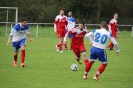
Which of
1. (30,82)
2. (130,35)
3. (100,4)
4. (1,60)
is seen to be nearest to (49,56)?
(1,60)

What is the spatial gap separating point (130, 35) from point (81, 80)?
24772 mm

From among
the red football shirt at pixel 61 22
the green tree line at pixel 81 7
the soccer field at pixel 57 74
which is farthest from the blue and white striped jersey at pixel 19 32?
the green tree line at pixel 81 7

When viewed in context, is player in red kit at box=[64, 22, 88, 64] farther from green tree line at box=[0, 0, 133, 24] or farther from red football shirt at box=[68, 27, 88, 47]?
green tree line at box=[0, 0, 133, 24]

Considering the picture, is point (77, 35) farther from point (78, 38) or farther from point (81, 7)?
point (81, 7)

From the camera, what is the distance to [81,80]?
494 inches

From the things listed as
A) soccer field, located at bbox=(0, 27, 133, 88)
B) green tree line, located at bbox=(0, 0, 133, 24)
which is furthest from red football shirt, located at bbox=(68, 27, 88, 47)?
green tree line, located at bbox=(0, 0, 133, 24)

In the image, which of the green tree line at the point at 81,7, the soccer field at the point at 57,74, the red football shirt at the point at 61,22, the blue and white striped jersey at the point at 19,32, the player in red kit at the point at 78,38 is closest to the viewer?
the soccer field at the point at 57,74

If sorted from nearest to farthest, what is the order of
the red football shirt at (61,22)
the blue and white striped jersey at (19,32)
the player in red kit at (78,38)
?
the player in red kit at (78,38), the blue and white striped jersey at (19,32), the red football shirt at (61,22)

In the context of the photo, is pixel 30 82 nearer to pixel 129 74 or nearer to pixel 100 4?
pixel 129 74

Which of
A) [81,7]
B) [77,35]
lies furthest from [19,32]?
[81,7]

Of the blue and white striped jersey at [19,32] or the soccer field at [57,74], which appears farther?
the blue and white striped jersey at [19,32]

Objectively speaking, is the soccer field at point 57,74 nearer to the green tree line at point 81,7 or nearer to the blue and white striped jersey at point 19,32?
the blue and white striped jersey at point 19,32

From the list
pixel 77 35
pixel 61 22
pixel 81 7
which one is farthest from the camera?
pixel 81 7

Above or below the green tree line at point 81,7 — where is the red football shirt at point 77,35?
above
